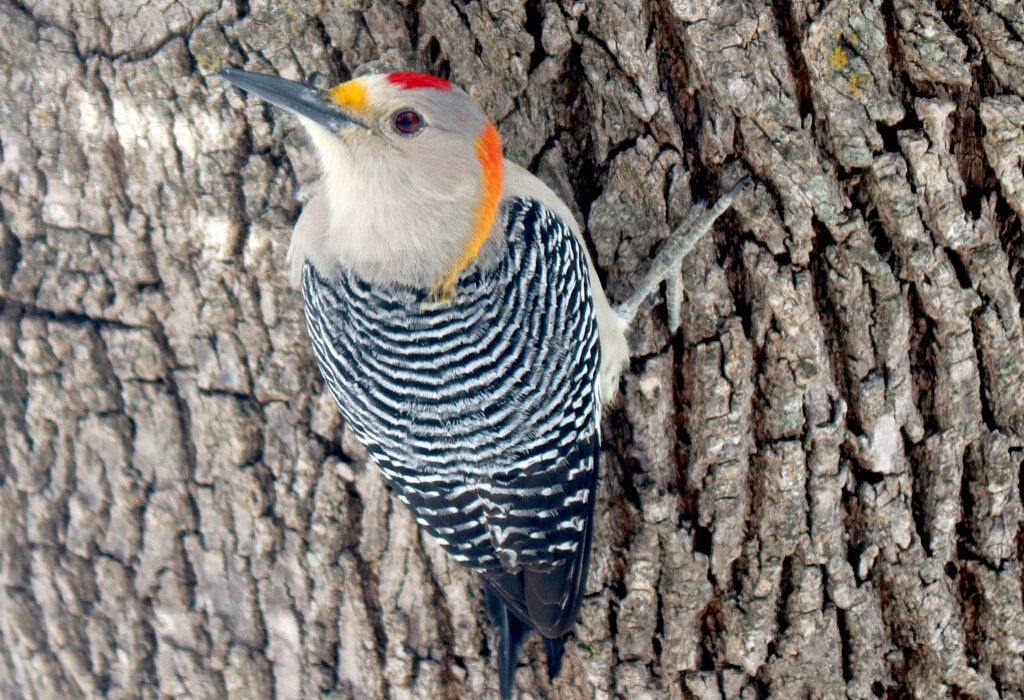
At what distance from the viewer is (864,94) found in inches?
86.4

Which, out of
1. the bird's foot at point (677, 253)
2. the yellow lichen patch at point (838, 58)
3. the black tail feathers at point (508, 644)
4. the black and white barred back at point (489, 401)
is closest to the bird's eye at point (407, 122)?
the black and white barred back at point (489, 401)

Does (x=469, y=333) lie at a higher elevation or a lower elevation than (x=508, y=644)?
higher

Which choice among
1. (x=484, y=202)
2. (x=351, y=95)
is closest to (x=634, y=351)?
(x=484, y=202)

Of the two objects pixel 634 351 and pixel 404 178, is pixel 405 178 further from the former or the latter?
pixel 634 351

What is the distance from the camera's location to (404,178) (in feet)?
8.45

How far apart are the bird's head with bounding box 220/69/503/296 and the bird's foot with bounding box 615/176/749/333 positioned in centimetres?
57

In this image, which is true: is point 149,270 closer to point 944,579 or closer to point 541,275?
point 541,275

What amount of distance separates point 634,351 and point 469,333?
52 centimetres

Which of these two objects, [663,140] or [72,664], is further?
[72,664]

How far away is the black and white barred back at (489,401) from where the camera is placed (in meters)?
2.46

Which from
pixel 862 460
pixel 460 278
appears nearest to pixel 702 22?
pixel 460 278

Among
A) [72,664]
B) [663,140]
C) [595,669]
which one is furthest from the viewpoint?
[72,664]

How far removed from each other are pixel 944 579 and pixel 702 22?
1.76m

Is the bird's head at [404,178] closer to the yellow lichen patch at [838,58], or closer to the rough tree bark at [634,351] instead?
the rough tree bark at [634,351]
